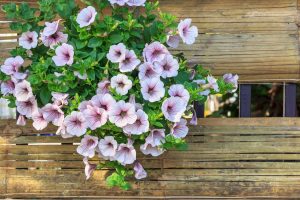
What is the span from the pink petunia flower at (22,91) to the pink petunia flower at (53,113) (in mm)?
85

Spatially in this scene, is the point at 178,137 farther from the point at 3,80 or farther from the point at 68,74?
the point at 3,80

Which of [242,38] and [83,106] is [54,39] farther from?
[242,38]

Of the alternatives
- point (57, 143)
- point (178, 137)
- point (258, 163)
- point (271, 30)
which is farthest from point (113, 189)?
point (271, 30)

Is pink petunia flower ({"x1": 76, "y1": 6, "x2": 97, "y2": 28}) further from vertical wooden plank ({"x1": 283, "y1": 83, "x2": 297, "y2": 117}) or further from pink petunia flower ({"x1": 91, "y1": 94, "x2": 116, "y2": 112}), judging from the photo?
vertical wooden plank ({"x1": 283, "y1": 83, "x2": 297, "y2": 117})

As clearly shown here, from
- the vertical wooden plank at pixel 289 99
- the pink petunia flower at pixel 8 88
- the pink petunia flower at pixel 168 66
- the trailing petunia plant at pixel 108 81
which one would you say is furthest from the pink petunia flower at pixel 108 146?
the vertical wooden plank at pixel 289 99

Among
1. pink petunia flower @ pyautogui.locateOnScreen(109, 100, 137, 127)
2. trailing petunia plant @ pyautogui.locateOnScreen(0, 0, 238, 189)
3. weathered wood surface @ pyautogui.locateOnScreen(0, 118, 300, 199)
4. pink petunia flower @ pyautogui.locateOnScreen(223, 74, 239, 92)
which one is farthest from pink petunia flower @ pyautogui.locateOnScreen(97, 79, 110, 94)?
pink petunia flower @ pyautogui.locateOnScreen(223, 74, 239, 92)

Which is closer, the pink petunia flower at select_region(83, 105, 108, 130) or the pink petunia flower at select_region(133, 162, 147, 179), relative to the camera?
the pink petunia flower at select_region(83, 105, 108, 130)

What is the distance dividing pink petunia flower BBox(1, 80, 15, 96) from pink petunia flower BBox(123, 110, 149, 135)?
20.8 inches

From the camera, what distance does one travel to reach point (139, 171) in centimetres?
239

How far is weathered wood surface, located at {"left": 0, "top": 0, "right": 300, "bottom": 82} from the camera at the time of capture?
2650 mm

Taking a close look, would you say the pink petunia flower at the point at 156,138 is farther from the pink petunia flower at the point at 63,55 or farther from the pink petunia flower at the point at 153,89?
the pink petunia flower at the point at 63,55

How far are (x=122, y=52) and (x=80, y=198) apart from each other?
80cm

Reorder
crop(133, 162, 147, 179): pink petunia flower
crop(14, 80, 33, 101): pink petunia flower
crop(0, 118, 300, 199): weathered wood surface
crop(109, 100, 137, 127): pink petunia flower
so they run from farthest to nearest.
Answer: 1. crop(0, 118, 300, 199): weathered wood surface
2. crop(133, 162, 147, 179): pink petunia flower
3. crop(14, 80, 33, 101): pink petunia flower
4. crop(109, 100, 137, 127): pink petunia flower

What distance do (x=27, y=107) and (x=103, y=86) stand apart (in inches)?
13.7
